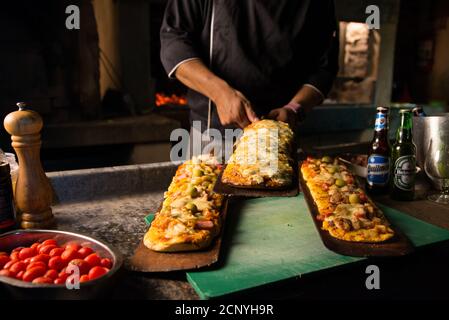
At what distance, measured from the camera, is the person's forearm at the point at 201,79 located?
7.51 feet

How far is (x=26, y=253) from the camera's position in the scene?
121 cm

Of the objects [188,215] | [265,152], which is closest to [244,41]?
[265,152]

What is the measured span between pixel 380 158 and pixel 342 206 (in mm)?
484

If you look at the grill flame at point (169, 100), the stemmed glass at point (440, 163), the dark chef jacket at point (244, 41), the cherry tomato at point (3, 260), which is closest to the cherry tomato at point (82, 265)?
the cherry tomato at point (3, 260)

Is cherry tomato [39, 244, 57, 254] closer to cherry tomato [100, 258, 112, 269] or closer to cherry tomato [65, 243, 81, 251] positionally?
cherry tomato [65, 243, 81, 251]

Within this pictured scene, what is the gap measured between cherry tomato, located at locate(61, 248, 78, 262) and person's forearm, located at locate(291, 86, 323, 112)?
170cm

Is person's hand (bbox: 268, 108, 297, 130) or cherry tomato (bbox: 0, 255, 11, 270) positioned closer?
cherry tomato (bbox: 0, 255, 11, 270)

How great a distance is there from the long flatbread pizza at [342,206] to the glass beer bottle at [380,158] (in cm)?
14

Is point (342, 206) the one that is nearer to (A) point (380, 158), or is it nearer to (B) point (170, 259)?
(A) point (380, 158)

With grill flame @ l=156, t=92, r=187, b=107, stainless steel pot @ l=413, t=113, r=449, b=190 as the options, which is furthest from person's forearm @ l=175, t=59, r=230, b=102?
grill flame @ l=156, t=92, r=187, b=107

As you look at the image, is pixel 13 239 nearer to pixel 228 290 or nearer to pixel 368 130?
pixel 228 290

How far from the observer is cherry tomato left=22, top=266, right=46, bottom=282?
107cm

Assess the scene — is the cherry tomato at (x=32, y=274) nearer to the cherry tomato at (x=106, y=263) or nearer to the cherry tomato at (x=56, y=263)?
the cherry tomato at (x=56, y=263)
